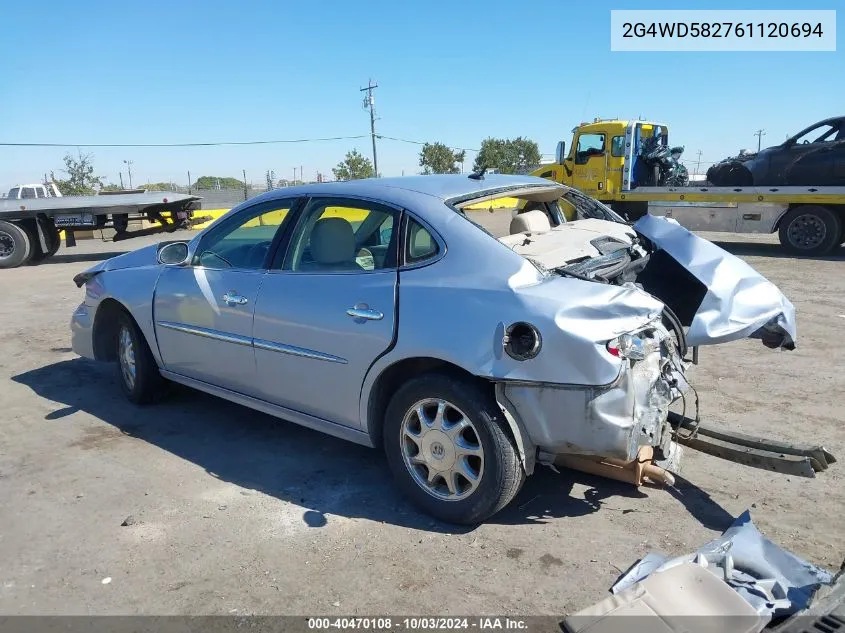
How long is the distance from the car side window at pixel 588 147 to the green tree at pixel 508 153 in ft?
119

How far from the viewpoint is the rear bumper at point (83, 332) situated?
208 inches

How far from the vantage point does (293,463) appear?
4.12 m

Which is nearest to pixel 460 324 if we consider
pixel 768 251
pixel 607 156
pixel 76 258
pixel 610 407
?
pixel 610 407

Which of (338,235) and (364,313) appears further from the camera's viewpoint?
(338,235)

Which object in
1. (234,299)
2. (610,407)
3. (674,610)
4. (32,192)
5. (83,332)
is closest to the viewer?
(674,610)

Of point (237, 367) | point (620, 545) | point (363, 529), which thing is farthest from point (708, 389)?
point (237, 367)

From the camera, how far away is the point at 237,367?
4.14 metres

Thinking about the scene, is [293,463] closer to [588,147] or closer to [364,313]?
[364,313]

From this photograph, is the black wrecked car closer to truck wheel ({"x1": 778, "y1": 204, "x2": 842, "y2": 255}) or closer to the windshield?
truck wheel ({"x1": 778, "y1": 204, "x2": 842, "y2": 255})

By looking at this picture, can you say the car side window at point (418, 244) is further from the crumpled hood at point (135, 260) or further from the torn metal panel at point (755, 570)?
the crumpled hood at point (135, 260)

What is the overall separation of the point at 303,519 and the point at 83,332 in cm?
298

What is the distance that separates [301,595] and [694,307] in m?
2.87

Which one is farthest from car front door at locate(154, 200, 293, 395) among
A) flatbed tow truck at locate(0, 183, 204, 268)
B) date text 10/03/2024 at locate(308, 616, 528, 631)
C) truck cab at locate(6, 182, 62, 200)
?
truck cab at locate(6, 182, 62, 200)

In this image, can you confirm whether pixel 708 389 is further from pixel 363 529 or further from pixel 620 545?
pixel 363 529
